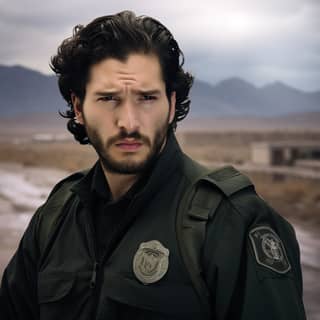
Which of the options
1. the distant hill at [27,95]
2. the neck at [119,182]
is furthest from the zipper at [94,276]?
the distant hill at [27,95]

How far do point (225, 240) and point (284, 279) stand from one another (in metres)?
0.09

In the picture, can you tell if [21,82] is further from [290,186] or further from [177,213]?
[177,213]

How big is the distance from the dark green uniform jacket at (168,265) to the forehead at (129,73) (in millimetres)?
98

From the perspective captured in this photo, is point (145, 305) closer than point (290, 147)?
Yes

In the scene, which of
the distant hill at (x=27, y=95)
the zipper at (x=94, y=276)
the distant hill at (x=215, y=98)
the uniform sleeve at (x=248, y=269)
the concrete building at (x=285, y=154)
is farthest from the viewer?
the distant hill at (x=215, y=98)

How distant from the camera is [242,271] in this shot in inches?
31.8

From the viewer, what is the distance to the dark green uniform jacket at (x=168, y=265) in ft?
2.60

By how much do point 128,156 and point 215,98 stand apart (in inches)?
3947

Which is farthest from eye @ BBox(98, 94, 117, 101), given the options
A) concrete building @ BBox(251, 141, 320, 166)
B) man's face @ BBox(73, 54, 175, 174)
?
concrete building @ BBox(251, 141, 320, 166)

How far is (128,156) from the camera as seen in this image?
0.91 metres

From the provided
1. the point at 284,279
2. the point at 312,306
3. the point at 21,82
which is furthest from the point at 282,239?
the point at 21,82

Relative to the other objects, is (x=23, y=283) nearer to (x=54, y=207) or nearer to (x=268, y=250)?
(x=54, y=207)

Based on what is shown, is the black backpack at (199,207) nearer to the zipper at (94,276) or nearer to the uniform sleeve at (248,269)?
the uniform sleeve at (248,269)

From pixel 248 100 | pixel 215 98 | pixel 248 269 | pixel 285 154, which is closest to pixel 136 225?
pixel 248 269
